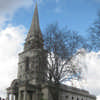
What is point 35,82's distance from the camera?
47469 mm

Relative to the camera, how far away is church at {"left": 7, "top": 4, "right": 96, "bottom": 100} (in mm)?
31987

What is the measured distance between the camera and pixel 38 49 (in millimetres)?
31891

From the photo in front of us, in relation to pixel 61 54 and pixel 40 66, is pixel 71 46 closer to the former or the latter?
pixel 61 54

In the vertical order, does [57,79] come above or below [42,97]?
above

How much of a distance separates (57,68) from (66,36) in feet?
19.2

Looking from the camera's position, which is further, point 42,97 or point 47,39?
point 42,97

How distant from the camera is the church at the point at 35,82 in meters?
32.0

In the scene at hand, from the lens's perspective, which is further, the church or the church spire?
the church spire

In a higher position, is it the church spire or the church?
the church spire

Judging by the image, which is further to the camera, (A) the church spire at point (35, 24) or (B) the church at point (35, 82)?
(A) the church spire at point (35, 24)

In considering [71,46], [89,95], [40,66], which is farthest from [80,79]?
[89,95]

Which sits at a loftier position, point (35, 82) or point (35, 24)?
point (35, 24)

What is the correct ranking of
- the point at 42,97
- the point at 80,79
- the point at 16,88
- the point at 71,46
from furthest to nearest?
the point at 16,88 < the point at 42,97 < the point at 71,46 < the point at 80,79

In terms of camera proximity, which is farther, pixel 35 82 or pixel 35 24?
pixel 35 24
